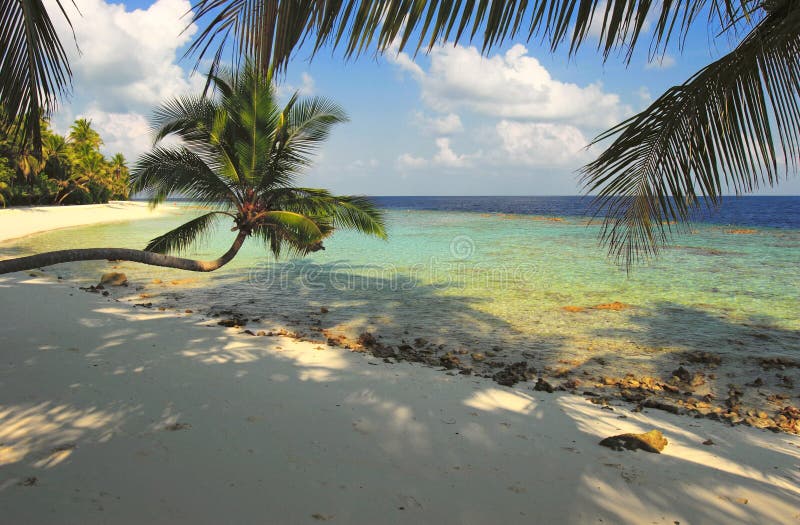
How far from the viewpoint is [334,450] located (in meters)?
3.14

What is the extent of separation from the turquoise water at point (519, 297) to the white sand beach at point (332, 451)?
2.58 meters

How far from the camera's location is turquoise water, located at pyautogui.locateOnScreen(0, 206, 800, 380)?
7.29m

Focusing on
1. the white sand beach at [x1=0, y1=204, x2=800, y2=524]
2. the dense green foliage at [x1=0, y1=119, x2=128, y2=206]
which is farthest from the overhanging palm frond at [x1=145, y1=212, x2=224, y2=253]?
the dense green foliage at [x1=0, y1=119, x2=128, y2=206]

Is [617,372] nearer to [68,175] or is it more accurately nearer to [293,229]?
[293,229]

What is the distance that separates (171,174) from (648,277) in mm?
12638

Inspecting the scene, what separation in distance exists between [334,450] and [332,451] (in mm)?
19

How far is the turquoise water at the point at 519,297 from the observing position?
23.9 feet

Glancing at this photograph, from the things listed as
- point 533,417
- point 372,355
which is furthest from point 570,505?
point 372,355

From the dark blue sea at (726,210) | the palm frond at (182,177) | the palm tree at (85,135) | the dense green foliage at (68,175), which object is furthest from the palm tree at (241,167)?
the palm tree at (85,135)

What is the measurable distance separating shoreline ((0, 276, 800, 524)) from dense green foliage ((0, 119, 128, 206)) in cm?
2786

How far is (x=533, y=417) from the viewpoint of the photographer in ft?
13.0

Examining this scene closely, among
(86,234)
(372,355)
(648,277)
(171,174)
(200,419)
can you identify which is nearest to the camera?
(200,419)

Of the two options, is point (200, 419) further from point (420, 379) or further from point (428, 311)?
point (428, 311)

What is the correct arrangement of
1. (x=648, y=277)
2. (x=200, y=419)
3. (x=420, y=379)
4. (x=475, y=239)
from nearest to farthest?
(x=200, y=419)
(x=420, y=379)
(x=648, y=277)
(x=475, y=239)
